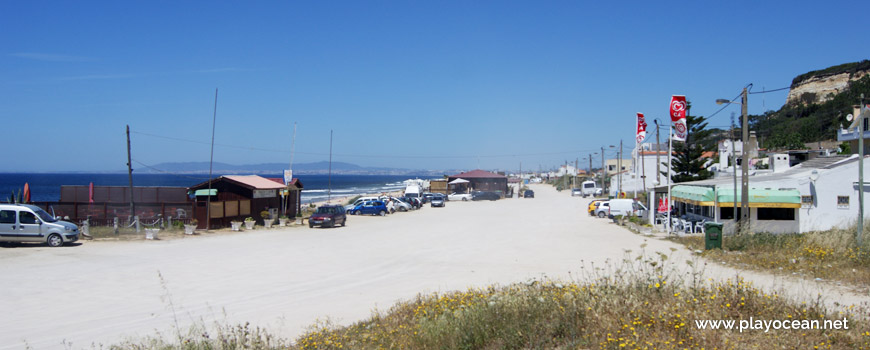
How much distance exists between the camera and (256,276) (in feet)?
52.1

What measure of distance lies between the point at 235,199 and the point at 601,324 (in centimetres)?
2909

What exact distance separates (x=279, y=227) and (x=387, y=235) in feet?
27.3

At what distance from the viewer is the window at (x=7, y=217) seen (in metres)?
21.6

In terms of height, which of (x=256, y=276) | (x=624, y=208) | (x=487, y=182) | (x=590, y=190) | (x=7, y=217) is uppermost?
(x=487, y=182)

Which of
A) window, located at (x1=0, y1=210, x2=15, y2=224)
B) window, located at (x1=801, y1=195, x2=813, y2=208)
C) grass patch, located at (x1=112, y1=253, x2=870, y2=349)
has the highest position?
window, located at (x1=801, y1=195, x2=813, y2=208)

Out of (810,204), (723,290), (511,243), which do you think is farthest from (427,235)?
(723,290)

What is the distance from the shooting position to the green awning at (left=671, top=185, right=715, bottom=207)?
24.6 metres

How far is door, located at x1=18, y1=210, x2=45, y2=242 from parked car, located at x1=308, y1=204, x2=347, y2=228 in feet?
44.6


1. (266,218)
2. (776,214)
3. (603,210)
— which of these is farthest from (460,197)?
(776,214)

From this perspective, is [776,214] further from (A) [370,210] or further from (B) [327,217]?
(A) [370,210]

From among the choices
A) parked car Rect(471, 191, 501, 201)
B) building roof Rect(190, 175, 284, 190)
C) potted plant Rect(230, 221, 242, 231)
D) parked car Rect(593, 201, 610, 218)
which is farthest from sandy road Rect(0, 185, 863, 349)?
parked car Rect(471, 191, 501, 201)

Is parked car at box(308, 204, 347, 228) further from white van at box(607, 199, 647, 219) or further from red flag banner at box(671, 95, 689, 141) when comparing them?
red flag banner at box(671, 95, 689, 141)

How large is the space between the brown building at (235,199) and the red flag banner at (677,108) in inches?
921

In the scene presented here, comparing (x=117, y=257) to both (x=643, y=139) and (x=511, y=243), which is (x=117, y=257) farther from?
(x=643, y=139)
